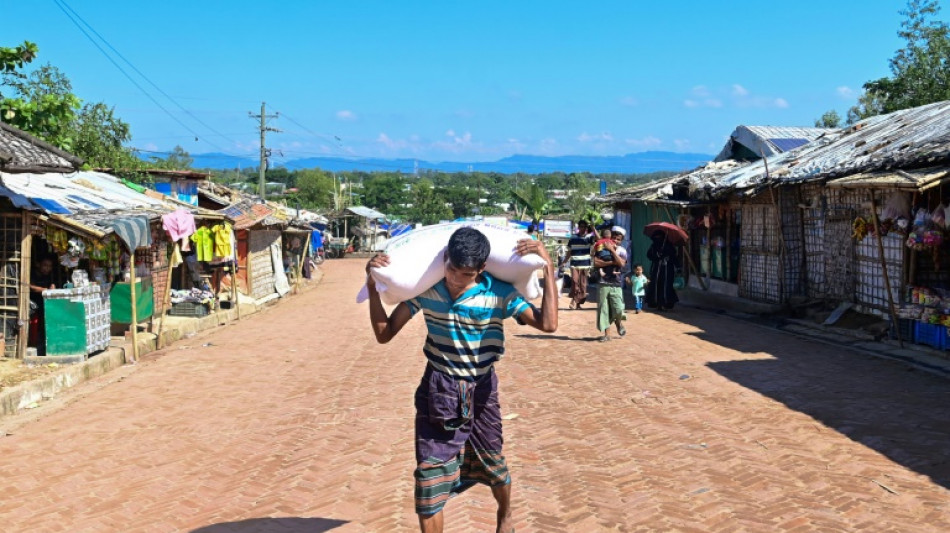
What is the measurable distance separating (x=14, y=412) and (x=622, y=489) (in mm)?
6966

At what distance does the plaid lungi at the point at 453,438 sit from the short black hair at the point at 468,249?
595mm

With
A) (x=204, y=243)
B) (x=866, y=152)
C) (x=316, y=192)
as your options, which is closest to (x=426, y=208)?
(x=316, y=192)

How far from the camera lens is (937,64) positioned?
2834cm

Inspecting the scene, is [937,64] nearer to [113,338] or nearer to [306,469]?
[113,338]

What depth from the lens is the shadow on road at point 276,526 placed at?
5.21 metres

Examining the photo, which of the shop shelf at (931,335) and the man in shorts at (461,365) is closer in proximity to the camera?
the man in shorts at (461,365)

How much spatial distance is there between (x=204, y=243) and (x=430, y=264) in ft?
47.8

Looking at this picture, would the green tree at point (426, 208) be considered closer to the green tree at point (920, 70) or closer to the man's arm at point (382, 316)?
the green tree at point (920, 70)

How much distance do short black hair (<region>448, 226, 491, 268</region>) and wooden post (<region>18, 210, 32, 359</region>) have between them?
30.6ft

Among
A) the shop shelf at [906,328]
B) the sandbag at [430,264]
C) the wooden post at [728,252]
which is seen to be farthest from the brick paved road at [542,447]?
the wooden post at [728,252]

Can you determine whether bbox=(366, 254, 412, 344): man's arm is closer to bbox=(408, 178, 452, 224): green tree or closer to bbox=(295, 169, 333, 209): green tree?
bbox=(408, 178, 452, 224): green tree

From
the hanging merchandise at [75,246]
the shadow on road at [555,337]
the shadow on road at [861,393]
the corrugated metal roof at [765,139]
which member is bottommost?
the shadow on road at [861,393]

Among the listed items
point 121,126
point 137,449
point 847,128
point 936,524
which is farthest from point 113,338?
point 121,126

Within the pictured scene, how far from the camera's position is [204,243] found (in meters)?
17.9
